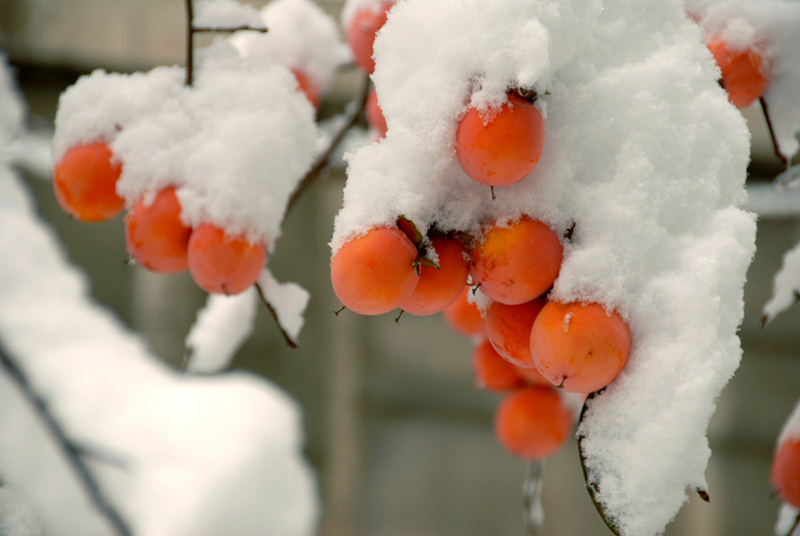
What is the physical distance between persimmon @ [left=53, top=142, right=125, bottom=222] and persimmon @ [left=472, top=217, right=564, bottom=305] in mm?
193

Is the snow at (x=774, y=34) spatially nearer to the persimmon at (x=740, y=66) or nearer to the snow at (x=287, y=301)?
the persimmon at (x=740, y=66)

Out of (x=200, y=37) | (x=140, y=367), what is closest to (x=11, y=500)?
(x=140, y=367)

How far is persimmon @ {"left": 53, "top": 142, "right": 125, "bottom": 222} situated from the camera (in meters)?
0.31

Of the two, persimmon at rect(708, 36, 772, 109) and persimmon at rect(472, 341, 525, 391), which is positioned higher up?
persimmon at rect(708, 36, 772, 109)

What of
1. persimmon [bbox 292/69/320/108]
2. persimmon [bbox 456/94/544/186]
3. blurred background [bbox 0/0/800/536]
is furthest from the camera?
blurred background [bbox 0/0/800/536]

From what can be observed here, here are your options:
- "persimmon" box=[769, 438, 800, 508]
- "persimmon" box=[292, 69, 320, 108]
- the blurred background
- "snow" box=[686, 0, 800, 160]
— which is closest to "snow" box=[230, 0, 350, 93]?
"persimmon" box=[292, 69, 320, 108]

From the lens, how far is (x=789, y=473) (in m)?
0.35

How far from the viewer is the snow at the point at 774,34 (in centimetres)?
32

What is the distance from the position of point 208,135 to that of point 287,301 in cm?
9

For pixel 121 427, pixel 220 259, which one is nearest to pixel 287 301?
pixel 220 259

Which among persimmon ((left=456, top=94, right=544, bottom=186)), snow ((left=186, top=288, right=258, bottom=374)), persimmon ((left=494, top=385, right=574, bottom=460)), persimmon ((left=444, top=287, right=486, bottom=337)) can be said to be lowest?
persimmon ((left=494, top=385, right=574, bottom=460))

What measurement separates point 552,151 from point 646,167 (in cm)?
4

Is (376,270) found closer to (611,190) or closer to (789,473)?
(611,190)

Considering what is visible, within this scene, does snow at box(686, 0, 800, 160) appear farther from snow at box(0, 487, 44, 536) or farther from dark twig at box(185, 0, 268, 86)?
snow at box(0, 487, 44, 536)
